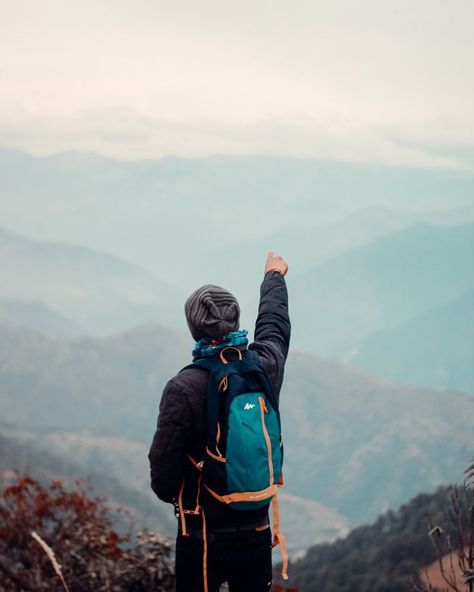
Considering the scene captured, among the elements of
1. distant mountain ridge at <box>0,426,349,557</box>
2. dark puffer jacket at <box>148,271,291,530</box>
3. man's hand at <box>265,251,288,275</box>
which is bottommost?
dark puffer jacket at <box>148,271,291,530</box>

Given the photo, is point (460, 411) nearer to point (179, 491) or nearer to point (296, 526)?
point (296, 526)

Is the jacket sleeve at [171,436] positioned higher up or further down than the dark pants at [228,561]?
higher up

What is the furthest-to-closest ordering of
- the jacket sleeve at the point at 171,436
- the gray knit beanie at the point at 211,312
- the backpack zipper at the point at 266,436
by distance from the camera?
the gray knit beanie at the point at 211,312, the backpack zipper at the point at 266,436, the jacket sleeve at the point at 171,436

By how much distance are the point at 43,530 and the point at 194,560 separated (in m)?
5.56

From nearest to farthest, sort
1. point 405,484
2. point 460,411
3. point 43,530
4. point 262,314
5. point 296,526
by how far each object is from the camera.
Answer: point 262,314
point 43,530
point 296,526
point 405,484
point 460,411

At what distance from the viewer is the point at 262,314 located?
442 centimetres

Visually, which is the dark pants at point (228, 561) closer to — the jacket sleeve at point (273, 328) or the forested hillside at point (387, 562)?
the jacket sleeve at point (273, 328)

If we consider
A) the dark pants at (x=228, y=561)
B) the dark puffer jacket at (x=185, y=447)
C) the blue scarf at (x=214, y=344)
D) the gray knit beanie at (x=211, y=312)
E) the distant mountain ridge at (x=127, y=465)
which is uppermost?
the distant mountain ridge at (x=127, y=465)

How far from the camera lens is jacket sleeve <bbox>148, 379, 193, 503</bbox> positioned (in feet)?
11.7

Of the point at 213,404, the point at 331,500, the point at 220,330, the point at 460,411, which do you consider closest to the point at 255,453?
the point at 213,404

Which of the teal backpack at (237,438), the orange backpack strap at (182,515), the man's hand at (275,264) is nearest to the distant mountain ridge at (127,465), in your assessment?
the man's hand at (275,264)

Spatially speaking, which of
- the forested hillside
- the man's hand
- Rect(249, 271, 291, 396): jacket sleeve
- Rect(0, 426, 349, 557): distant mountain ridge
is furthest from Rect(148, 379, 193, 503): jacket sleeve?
Rect(0, 426, 349, 557): distant mountain ridge

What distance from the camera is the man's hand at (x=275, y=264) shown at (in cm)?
469

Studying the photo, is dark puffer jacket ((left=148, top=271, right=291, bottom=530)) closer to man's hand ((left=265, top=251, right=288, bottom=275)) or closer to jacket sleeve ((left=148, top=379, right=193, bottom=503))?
jacket sleeve ((left=148, top=379, right=193, bottom=503))
